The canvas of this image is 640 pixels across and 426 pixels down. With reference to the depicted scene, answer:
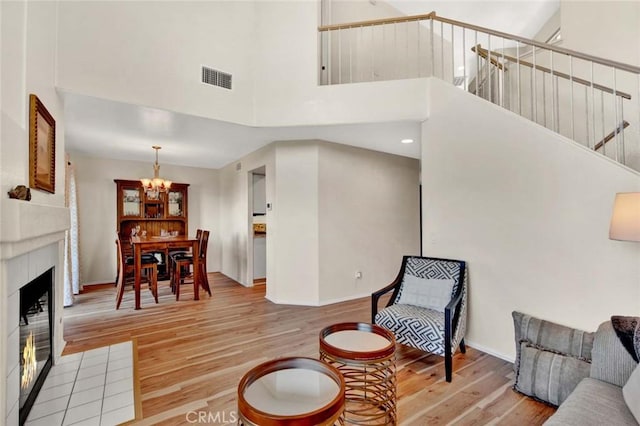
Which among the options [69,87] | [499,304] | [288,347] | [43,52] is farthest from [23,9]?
[499,304]

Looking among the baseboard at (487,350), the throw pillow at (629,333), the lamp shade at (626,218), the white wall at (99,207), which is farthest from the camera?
the white wall at (99,207)

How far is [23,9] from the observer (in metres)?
1.84

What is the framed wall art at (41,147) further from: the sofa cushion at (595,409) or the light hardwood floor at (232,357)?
the sofa cushion at (595,409)

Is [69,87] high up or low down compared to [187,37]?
down

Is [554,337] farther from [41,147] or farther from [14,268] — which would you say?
[41,147]

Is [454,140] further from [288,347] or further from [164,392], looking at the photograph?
[164,392]

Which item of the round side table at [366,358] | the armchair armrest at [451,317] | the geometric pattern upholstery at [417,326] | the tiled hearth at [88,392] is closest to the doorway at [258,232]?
the tiled hearth at [88,392]

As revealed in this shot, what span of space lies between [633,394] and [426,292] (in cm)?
152

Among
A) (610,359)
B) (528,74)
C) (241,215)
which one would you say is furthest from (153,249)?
(528,74)

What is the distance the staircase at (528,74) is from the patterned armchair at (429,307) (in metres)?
1.79

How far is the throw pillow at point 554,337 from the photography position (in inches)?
74.8

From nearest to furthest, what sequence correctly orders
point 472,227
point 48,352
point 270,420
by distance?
point 270,420
point 48,352
point 472,227

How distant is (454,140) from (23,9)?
11.5 feet

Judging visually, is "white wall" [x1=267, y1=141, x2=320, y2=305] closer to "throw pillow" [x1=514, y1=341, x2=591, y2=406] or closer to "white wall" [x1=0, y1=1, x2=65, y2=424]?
"white wall" [x1=0, y1=1, x2=65, y2=424]
